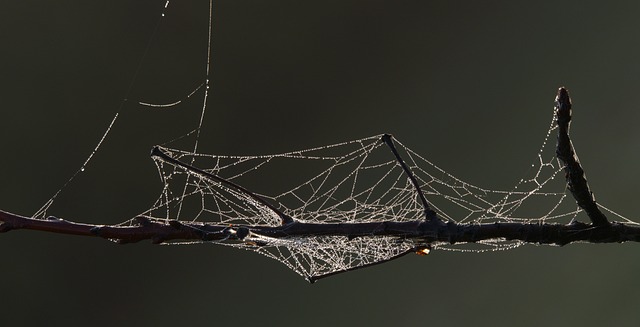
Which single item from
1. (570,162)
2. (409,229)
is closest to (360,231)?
(409,229)

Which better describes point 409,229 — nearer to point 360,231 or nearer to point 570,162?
point 360,231

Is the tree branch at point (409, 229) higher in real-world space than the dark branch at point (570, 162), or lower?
lower

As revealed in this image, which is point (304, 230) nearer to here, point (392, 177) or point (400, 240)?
point (400, 240)

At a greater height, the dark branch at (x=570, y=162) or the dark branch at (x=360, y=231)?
the dark branch at (x=570, y=162)

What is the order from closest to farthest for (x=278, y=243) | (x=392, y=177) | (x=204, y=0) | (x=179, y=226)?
(x=179, y=226), (x=278, y=243), (x=204, y=0), (x=392, y=177)

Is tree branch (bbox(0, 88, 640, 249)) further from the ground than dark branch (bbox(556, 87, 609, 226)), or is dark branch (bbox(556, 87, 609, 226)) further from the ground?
dark branch (bbox(556, 87, 609, 226))

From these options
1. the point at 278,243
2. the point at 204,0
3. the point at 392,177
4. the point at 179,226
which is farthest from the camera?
the point at 392,177

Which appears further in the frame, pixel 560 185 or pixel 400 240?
pixel 560 185

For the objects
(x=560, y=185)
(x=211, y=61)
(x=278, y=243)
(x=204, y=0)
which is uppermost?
(x=204, y=0)

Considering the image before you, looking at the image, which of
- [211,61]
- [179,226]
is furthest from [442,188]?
[179,226]

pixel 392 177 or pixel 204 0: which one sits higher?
pixel 204 0
